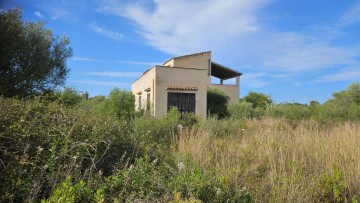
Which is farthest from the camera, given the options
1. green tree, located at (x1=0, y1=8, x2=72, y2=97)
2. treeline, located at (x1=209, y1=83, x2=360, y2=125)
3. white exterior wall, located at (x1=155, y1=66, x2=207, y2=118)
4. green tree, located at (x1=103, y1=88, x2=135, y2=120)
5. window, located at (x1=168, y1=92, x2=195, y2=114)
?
green tree, located at (x1=103, y1=88, x2=135, y2=120)

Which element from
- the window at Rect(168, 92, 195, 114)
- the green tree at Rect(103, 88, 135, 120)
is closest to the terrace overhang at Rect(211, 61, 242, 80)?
the window at Rect(168, 92, 195, 114)

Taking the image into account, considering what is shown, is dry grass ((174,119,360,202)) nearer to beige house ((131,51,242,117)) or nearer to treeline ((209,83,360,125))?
treeline ((209,83,360,125))

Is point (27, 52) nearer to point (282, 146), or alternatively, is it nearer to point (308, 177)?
point (282, 146)

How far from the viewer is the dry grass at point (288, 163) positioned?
3947 millimetres

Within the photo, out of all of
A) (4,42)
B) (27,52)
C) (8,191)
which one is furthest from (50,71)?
(8,191)

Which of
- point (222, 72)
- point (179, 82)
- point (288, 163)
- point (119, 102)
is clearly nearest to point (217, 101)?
point (179, 82)

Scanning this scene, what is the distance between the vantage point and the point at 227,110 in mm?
22422

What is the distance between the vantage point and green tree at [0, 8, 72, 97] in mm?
12164

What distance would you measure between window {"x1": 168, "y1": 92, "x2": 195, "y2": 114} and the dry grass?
12.8 metres

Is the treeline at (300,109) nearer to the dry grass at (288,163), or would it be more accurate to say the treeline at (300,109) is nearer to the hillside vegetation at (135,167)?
the dry grass at (288,163)

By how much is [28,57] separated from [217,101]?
1418 cm

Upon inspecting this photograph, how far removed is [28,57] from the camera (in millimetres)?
13258

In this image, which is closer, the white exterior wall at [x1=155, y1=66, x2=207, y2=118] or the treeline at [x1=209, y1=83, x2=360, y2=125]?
the treeline at [x1=209, y1=83, x2=360, y2=125]

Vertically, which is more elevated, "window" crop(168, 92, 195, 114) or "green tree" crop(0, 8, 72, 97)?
"green tree" crop(0, 8, 72, 97)
